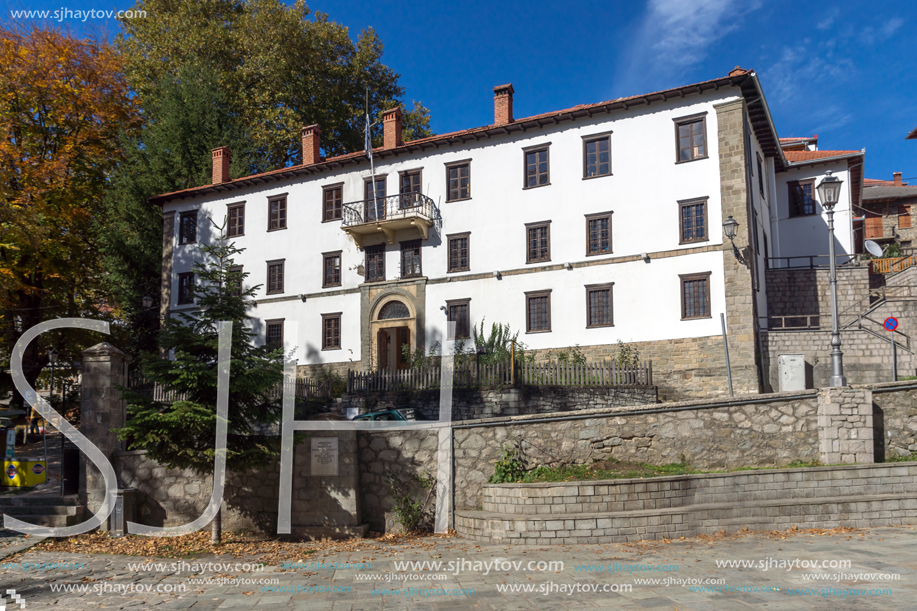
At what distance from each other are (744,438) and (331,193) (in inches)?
834

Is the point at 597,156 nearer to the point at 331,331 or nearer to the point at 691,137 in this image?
the point at 691,137

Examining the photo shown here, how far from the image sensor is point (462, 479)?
40.4 feet

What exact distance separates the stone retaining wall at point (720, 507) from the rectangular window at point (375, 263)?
17480 mm

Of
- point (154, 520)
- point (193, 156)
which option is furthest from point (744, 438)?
point (193, 156)

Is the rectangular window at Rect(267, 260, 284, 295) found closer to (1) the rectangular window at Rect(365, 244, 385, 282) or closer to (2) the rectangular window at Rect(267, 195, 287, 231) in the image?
(2) the rectangular window at Rect(267, 195, 287, 231)

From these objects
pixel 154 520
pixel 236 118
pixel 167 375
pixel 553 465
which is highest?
pixel 236 118

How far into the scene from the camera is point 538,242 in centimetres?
2481

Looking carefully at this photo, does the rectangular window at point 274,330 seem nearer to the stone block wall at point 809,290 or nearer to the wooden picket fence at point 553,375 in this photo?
the wooden picket fence at point 553,375

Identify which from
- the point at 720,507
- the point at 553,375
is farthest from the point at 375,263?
the point at 720,507

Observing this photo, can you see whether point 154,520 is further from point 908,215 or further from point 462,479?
point 908,215

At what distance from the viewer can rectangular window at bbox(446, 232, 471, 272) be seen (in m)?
26.0

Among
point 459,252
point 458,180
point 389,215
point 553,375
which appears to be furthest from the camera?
point 389,215

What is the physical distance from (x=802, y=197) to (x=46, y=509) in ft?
103

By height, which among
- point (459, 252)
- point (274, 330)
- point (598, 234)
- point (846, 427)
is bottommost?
point (846, 427)
